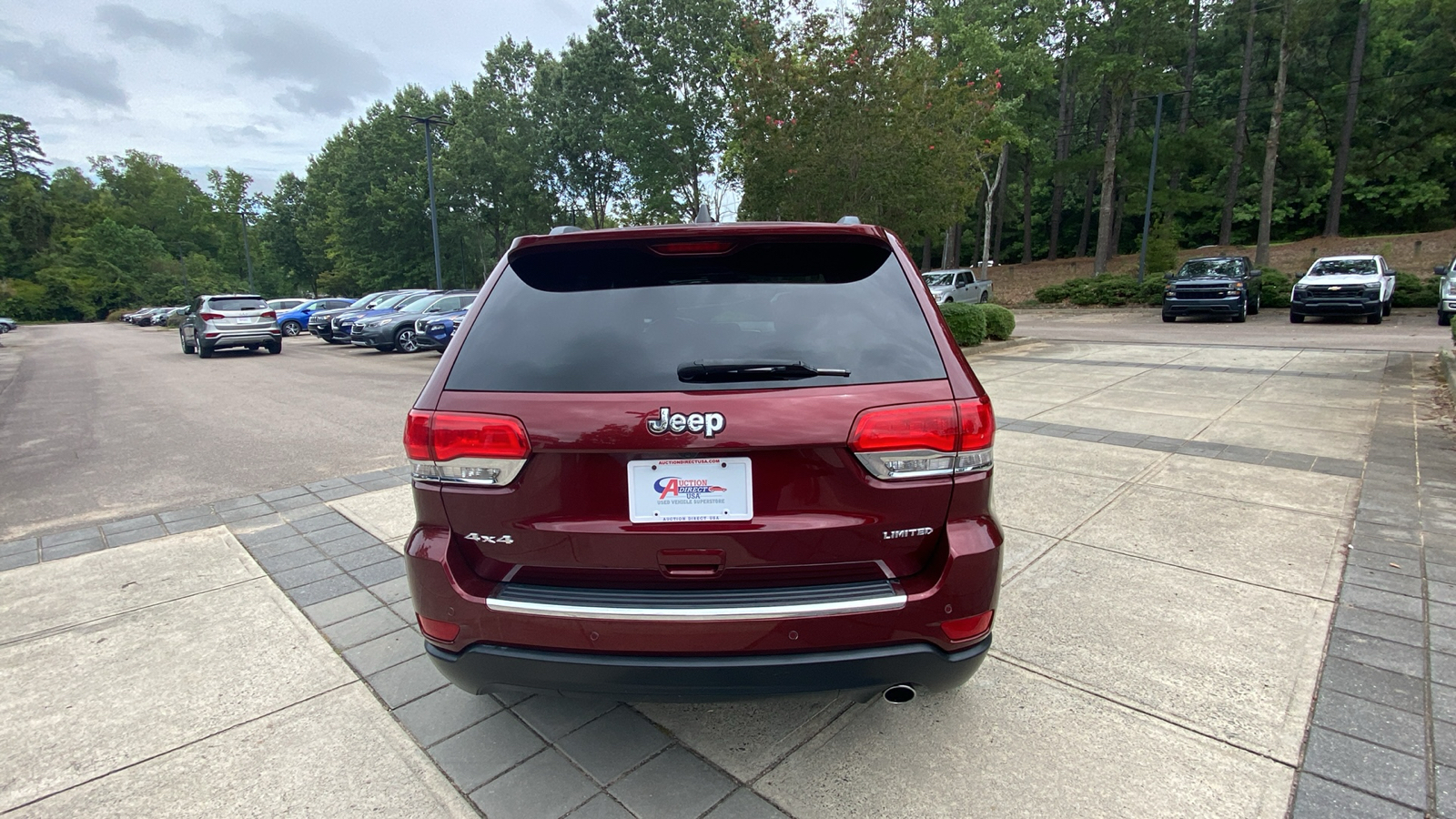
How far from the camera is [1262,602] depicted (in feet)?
10.3

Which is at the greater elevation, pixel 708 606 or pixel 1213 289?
pixel 1213 289

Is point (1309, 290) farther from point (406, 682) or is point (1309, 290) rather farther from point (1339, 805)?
point (406, 682)

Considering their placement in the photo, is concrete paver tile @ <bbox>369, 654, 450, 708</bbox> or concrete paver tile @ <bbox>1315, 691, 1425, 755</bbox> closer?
concrete paver tile @ <bbox>1315, 691, 1425, 755</bbox>

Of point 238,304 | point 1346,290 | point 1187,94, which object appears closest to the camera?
point 1346,290

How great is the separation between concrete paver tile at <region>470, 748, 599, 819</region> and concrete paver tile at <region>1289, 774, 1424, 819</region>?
2112 millimetres

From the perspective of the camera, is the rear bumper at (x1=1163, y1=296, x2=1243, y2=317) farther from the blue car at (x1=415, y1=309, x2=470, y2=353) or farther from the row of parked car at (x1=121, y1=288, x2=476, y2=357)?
the row of parked car at (x1=121, y1=288, x2=476, y2=357)

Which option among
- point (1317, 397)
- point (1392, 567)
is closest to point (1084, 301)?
point (1317, 397)

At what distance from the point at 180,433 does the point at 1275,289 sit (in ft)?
94.1

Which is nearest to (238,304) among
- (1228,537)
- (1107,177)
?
(1228,537)

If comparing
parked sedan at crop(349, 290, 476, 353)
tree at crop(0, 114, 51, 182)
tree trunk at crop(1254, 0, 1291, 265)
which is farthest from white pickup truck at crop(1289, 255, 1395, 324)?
tree at crop(0, 114, 51, 182)

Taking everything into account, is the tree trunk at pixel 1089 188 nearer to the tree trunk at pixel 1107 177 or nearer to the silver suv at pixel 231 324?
the tree trunk at pixel 1107 177

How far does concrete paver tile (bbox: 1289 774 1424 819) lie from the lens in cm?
192

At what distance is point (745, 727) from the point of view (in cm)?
242

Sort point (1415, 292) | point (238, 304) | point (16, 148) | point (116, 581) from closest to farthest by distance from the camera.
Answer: point (116, 581), point (238, 304), point (1415, 292), point (16, 148)
